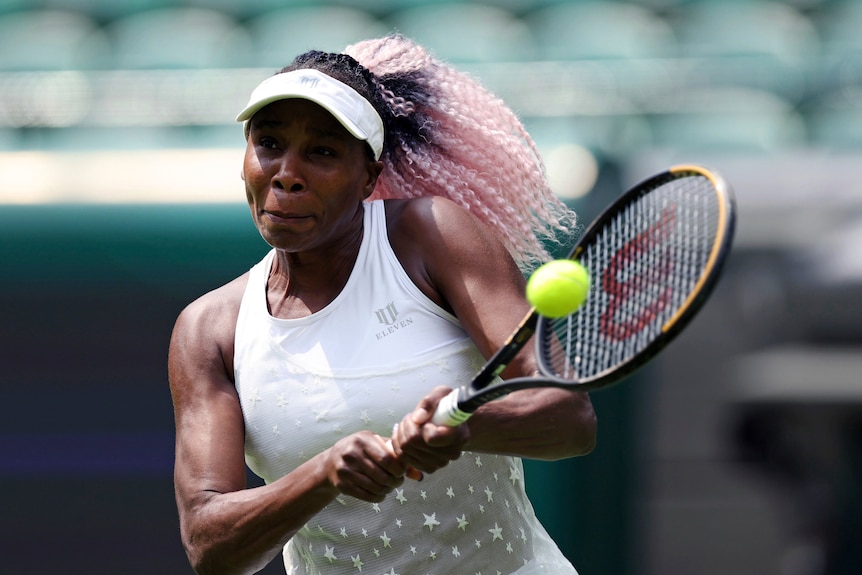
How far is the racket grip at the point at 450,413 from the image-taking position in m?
1.64

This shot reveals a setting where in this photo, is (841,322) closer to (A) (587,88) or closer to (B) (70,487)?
(A) (587,88)

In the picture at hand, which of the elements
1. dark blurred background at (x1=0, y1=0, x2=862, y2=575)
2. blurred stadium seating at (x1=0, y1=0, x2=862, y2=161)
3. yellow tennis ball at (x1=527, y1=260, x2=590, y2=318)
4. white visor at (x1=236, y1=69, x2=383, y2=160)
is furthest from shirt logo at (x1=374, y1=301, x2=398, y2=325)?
blurred stadium seating at (x1=0, y1=0, x2=862, y2=161)

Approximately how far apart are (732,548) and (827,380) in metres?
0.54

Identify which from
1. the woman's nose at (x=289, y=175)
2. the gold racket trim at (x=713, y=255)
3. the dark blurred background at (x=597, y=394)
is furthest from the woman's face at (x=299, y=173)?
the dark blurred background at (x=597, y=394)

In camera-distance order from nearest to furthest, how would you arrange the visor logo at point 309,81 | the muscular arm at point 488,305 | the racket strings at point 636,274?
the racket strings at point 636,274
the muscular arm at point 488,305
the visor logo at point 309,81

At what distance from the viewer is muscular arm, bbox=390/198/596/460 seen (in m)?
1.80

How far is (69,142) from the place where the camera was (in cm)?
442

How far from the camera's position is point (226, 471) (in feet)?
6.43

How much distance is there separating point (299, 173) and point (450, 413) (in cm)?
48

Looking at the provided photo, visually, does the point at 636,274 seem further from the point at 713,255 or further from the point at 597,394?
the point at 597,394

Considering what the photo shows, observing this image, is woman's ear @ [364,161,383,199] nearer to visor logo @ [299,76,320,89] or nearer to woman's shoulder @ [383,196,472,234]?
woman's shoulder @ [383,196,472,234]

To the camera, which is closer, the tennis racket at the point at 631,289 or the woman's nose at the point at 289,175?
the tennis racket at the point at 631,289

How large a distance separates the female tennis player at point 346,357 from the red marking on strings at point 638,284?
0.58 ft

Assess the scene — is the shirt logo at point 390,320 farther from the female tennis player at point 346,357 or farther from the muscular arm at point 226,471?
the muscular arm at point 226,471
